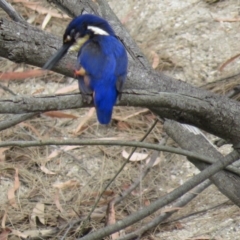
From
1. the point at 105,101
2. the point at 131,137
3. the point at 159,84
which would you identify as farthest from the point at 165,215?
the point at 105,101

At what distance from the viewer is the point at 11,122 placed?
2.27 m

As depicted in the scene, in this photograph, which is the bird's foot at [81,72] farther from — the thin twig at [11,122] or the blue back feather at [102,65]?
the thin twig at [11,122]

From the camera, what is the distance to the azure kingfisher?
207cm

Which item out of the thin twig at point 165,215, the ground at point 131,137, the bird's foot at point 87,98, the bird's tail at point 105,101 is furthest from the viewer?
the ground at point 131,137

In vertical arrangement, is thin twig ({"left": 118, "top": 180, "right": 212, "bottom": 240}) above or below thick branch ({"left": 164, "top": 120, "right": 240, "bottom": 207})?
below

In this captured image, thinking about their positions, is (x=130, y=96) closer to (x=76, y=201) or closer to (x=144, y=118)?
(x=76, y=201)

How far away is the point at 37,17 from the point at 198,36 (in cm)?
103

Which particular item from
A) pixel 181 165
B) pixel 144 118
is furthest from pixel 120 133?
pixel 181 165

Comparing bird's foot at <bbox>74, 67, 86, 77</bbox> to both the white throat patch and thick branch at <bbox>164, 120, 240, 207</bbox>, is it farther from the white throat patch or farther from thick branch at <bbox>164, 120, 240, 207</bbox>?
thick branch at <bbox>164, 120, 240, 207</bbox>

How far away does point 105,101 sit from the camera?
207 centimetres

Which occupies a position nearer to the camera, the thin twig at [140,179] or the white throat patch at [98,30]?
the white throat patch at [98,30]

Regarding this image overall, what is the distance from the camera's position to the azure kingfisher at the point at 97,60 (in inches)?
81.4

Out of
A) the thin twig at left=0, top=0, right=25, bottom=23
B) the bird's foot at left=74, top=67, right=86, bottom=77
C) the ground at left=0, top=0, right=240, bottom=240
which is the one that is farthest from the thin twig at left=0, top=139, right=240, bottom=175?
the ground at left=0, top=0, right=240, bottom=240

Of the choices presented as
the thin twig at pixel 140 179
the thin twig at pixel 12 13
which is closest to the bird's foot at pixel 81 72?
the thin twig at pixel 12 13
